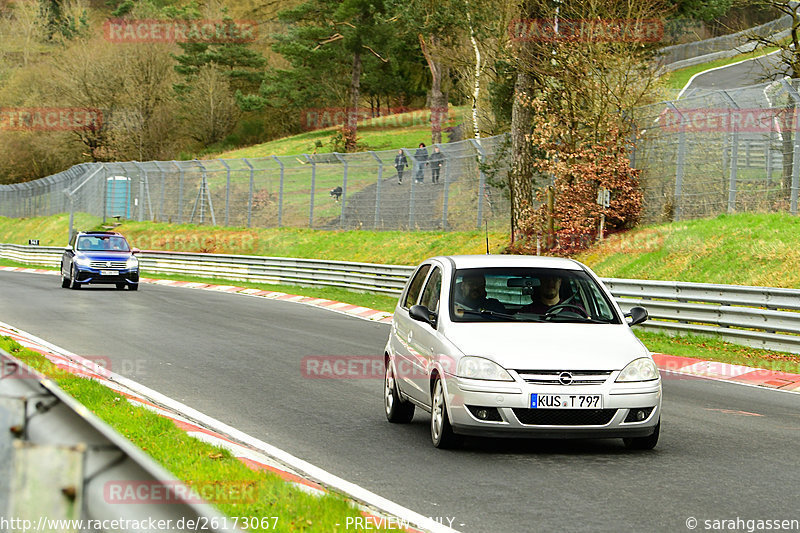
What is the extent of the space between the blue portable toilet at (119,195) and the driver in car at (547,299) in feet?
162

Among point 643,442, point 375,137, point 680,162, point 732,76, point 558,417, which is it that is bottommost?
point 643,442

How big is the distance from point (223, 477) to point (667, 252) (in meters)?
17.2

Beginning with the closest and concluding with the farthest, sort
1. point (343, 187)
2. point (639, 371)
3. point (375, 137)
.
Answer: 1. point (639, 371)
2. point (343, 187)
3. point (375, 137)

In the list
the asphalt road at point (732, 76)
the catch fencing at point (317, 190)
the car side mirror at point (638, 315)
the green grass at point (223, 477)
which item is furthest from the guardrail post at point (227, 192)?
the car side mirror at point (638, 315)

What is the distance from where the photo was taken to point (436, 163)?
34.5 m

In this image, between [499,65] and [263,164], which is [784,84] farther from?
[263,164]

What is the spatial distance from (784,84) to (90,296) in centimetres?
1768

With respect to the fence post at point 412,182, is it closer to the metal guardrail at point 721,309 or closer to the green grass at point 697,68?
the metal guardrail at point 721,309

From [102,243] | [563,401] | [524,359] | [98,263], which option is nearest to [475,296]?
[524,359]

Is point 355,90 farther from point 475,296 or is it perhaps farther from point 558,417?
point 558,417

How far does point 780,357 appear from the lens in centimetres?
1520

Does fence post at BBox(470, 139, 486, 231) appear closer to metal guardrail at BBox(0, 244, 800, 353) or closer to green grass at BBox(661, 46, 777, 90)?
metal guardrail at BBox(0, 244, 800, 353)

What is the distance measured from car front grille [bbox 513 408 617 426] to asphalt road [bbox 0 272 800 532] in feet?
0.93

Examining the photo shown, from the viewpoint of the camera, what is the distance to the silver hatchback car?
775cm
